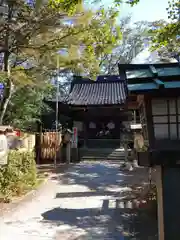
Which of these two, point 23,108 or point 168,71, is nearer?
point 168,71

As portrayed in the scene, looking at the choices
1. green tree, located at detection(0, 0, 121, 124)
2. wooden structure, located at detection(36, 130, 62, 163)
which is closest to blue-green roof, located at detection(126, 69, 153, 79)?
green tree, located at detection(0, 0, 121, 124)

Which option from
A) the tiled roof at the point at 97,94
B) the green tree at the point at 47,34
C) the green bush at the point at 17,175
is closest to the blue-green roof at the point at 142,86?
the green bush at the point at 17,175

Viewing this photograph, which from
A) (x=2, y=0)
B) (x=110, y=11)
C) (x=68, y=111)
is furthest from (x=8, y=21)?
(x=68, y=111)

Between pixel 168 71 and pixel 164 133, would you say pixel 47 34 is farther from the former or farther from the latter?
pixel 164 133

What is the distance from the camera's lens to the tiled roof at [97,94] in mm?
19805

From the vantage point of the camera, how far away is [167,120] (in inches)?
139

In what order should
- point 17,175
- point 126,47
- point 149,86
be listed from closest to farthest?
1. point 149,86
2. point 17,175
3. point 126,47

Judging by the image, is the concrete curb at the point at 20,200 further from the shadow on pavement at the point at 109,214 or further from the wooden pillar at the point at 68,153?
the wooden pillar at the point at 68,153

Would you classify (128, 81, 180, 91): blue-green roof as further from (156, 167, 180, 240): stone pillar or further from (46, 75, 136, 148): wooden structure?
(46, 75, 136, 148): wooden structure

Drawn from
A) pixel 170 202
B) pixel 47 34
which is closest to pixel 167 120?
pixel 170 202

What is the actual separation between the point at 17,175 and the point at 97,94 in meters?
14.7

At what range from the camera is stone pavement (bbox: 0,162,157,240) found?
5.32 m

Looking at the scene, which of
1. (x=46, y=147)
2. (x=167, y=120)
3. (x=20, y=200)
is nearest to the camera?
(x=167, y=120)

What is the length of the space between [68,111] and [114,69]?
17.1 m
